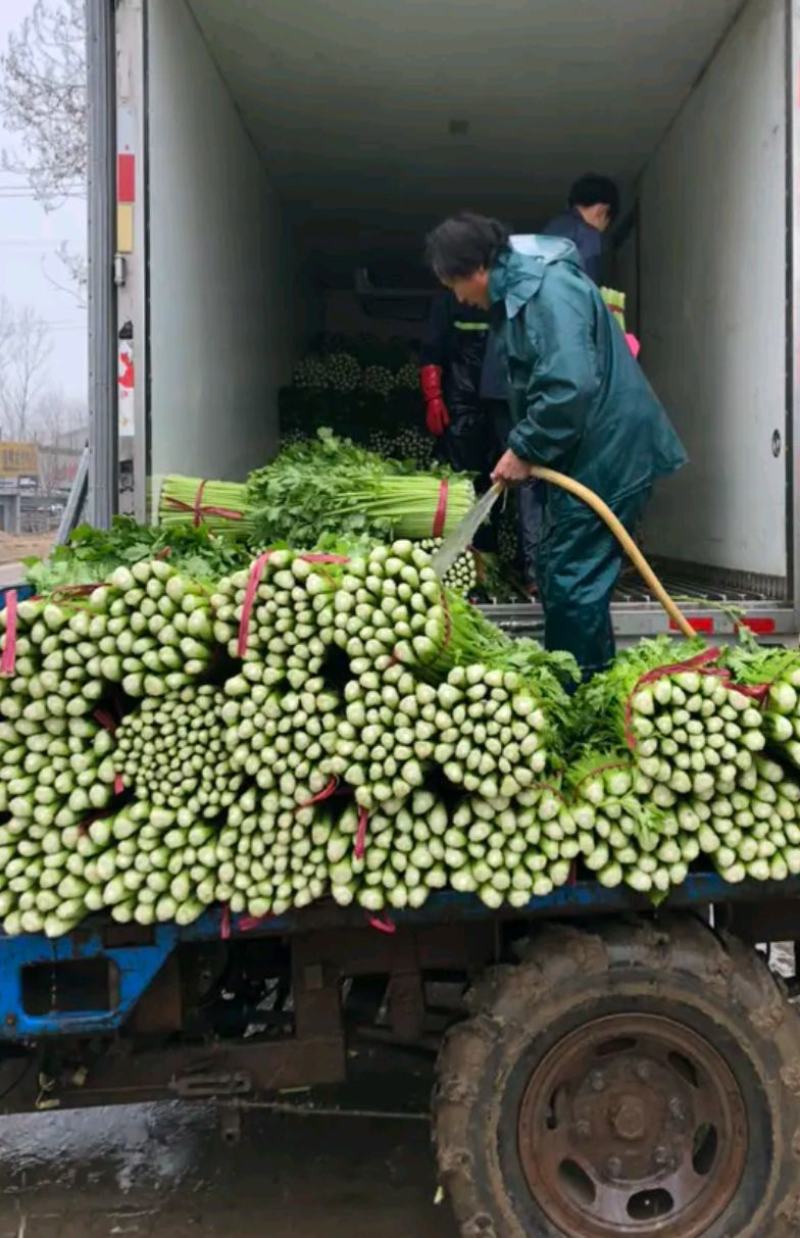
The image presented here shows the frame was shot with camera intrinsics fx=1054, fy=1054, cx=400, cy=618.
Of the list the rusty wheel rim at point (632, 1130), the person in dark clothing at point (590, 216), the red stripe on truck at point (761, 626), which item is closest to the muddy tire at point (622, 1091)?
the rusty wheel rim at point (632, 1130)

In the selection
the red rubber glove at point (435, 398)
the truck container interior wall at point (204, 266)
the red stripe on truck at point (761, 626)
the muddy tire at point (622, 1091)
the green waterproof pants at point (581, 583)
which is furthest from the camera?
the red rubber glove at point (435, 398)

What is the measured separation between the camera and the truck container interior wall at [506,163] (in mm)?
4734

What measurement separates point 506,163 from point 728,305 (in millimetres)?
2986

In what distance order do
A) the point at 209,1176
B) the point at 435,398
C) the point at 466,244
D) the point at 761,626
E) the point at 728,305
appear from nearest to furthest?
the point at 209,1176 → the point at 466,244 → the point at 761,626 → the point at 728,305 → the point at 435,398

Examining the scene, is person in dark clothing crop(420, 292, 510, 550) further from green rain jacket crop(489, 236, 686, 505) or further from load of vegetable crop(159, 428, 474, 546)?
green rain jacket crop(489, 236, 686, 505)

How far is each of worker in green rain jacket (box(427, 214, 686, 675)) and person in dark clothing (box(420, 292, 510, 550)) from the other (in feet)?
8.32

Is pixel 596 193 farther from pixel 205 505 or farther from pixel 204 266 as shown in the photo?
pixel 205 505

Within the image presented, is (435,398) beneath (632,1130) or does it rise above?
above

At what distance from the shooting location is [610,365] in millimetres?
4227

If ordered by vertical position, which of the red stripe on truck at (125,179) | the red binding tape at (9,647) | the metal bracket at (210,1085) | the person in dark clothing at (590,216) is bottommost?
the metal bracket at (210,1085)

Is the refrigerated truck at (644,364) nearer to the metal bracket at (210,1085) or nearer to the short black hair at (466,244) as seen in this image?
the metal bracket at (210,1085)

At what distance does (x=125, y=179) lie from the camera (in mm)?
4125

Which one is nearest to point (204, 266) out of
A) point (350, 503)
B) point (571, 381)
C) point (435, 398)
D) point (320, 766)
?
point (350, 503)

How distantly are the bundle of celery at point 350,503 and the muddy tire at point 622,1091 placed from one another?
228 centimetres
